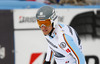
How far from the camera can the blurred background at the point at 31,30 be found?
3.97 metres

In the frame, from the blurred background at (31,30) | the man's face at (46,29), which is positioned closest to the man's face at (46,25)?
the man's face at (46,29)

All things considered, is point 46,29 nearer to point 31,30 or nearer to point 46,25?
point 46,25

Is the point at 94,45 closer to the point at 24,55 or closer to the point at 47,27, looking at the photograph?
the point at 24,55

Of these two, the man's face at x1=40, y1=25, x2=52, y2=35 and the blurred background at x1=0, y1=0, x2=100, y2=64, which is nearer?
the man's face at x1=40, y1=25, x2=52, y2=35

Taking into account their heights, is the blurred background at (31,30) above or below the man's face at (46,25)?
below

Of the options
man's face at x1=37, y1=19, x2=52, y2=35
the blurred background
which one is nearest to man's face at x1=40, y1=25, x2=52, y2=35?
man's face at x1=37, y1=19, x2=52, y2=35

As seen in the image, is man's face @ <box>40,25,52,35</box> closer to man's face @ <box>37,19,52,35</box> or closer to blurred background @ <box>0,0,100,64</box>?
man's face @ <box>37,19,52,35</box>

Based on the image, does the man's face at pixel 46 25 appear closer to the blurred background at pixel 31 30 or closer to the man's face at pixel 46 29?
the man's face at pixel 46 29

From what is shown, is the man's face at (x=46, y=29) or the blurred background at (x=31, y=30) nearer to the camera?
the man's face at (x=46, y=29)

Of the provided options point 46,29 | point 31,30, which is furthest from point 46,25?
point 31,30

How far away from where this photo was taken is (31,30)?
403cm

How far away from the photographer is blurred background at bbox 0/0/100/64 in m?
3.97

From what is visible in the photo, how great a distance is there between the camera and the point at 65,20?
13.4 ft

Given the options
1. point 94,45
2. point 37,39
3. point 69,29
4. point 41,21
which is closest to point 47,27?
point 41,21
